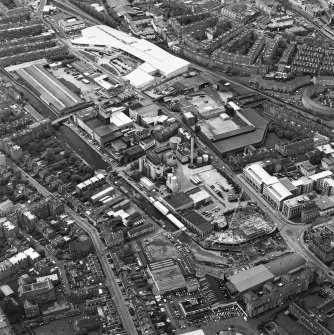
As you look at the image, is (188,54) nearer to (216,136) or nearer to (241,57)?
(241,57)

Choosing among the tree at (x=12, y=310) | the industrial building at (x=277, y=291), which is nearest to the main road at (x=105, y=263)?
the tree at (x=12, y=310)

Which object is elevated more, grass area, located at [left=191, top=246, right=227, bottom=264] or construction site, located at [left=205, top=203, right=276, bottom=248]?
construction site, located at [left=205, top=203, right=276, bottom=248]

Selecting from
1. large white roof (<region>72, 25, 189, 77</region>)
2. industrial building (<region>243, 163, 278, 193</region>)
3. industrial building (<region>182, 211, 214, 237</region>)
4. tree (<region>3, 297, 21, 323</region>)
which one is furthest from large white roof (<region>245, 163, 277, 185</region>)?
tree (<region>3, 297, 21, 323</region>)

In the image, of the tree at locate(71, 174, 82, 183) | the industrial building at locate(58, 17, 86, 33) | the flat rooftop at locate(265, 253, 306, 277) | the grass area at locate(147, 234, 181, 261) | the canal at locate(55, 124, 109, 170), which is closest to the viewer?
the flat rooftop at locate(265, 253, 306, 277)

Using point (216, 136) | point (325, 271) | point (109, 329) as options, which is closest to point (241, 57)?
point (216, 136)

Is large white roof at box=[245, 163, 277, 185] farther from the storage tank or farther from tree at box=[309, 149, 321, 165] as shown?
the storage tank

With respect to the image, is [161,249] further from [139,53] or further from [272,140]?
[139,53]

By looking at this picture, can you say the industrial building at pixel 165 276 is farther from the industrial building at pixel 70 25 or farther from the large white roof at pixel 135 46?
the industrial building at pixel 70 25
